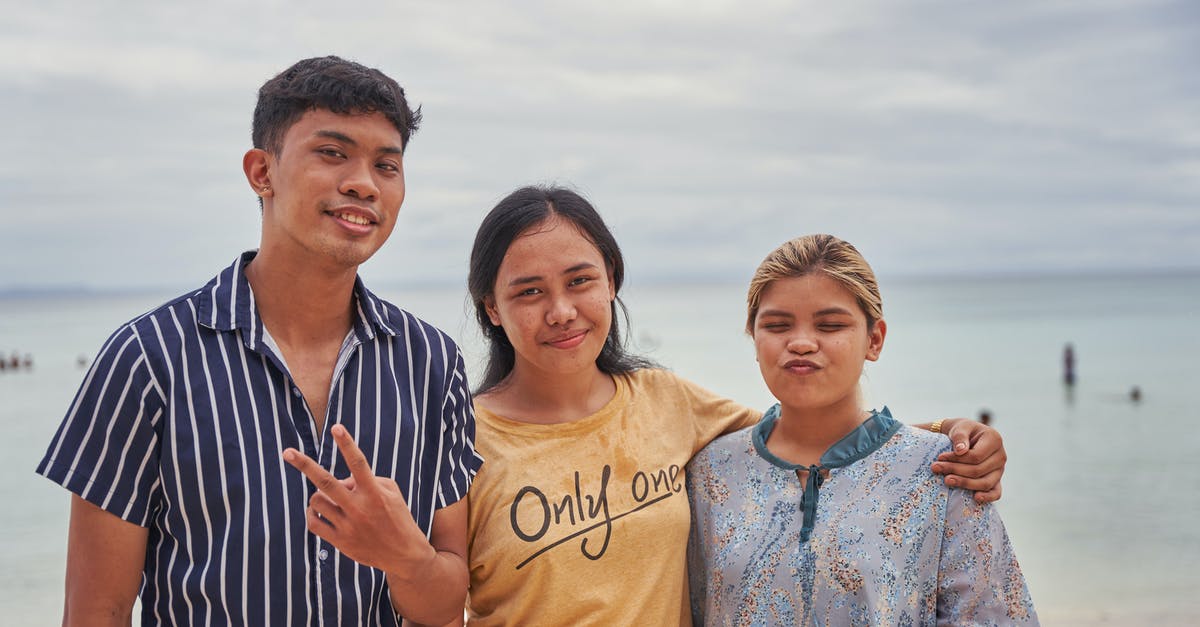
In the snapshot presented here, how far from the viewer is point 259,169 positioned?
259 cm

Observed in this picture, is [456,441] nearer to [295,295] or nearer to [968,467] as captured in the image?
[295,295]

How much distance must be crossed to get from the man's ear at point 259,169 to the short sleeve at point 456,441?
2.33ft

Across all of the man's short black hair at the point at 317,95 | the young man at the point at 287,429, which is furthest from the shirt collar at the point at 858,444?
the man's short black hair at the point at 317,95

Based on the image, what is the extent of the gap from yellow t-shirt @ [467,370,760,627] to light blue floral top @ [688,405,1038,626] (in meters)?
0.19

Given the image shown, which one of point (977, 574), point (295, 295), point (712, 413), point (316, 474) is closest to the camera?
point (316, 474)

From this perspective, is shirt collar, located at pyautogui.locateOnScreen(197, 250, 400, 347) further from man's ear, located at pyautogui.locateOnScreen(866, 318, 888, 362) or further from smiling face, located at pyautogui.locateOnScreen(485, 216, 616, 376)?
man's ear, located at pyautogui.locateOnScreen(866, 318, 888, 362)

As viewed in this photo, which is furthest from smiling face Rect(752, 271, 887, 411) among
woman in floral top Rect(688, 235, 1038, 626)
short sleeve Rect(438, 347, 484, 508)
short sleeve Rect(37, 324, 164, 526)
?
short sleeve Rect(37, 324, 164, 526)

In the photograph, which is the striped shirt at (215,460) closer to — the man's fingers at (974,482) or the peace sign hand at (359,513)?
the peace sign hand at (359,513)

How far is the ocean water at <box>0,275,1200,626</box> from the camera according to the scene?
35.4 ft

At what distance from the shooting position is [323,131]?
8.29 feet

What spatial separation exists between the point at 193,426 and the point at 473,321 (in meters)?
1.46

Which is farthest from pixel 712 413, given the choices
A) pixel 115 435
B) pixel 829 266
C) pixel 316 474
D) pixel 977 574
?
pixel 115 435

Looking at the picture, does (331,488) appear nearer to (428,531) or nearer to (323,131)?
(428,531)

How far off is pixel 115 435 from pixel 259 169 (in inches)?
30.5
